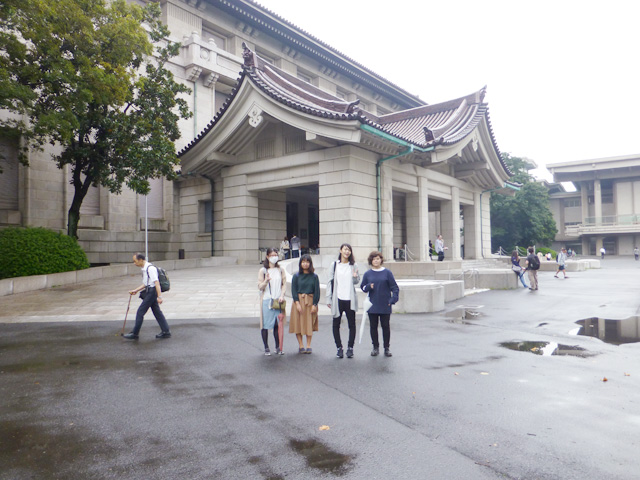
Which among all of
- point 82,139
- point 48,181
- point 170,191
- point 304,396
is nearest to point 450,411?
point 304,396

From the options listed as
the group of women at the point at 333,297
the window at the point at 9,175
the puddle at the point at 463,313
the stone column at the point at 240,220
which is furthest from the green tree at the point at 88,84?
the puddle at the point at 463,313

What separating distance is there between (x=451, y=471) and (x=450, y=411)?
4.17 feet

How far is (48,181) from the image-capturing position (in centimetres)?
1859

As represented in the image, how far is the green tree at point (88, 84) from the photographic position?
12133 millimetres

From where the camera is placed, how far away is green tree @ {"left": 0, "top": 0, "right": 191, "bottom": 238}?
39.8 ft

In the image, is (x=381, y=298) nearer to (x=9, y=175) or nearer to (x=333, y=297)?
(x=333, y=297)

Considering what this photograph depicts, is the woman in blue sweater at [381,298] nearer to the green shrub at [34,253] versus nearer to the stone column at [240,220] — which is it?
the green shrub at [34,253]

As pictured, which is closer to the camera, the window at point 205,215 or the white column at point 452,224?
the window at point 205,215

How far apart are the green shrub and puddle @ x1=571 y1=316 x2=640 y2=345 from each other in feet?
47.9

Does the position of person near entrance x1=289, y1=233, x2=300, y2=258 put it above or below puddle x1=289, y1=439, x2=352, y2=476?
above

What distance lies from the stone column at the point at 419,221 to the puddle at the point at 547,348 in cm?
1247

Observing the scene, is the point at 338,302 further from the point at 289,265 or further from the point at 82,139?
the point at 82,139

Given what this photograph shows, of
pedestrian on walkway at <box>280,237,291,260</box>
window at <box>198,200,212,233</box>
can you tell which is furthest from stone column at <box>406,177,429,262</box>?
window at <box>198,200,212,233</box>

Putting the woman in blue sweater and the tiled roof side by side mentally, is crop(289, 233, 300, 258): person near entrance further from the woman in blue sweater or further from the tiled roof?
the woman in blue sweater
